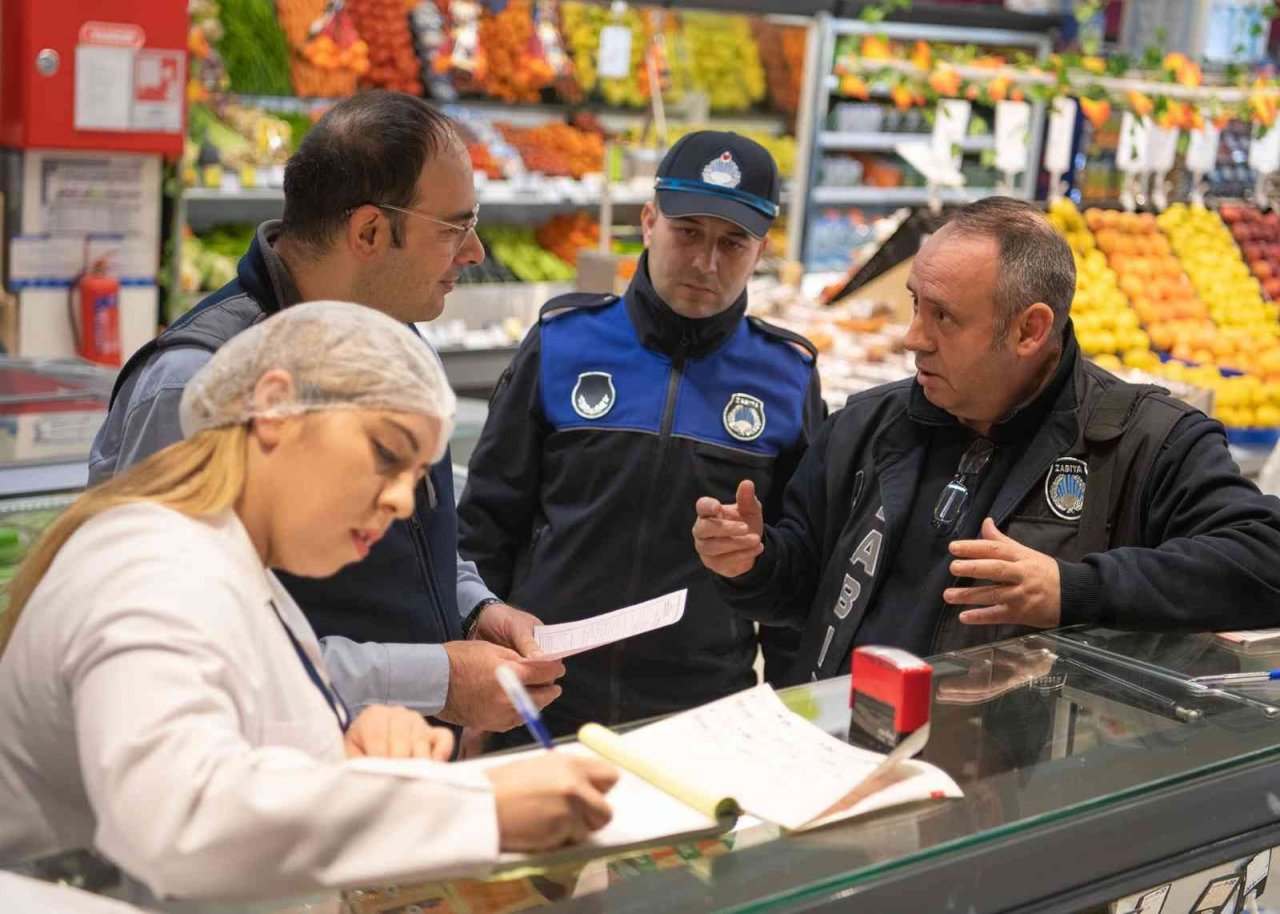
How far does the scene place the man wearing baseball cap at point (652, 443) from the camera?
125 inches

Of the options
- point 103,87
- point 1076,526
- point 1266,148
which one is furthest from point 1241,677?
point 1266,148

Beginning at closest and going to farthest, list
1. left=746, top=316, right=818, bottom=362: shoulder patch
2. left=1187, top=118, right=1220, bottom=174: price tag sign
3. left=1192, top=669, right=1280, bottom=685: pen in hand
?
left=1192, top=669, right=1280, bottom=685: pen in hand < left=746, top=316, right=818, bottom=362: shoulder patch < left=1187, top=118, right=1220, bottom=174: price tag sign

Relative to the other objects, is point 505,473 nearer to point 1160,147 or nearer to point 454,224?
point 454,224

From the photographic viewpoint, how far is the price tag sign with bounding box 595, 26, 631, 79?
8.30 meters

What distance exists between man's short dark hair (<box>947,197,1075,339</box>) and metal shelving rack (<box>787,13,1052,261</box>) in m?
5.95

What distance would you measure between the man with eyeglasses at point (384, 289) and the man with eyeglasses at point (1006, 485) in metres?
0.48

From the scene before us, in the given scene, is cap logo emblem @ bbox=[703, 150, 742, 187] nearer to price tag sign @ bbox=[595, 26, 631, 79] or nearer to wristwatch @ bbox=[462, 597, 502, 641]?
wristwatch @ bbox=[462, 597, 502, 641]

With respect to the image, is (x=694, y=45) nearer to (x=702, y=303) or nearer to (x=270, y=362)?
(x=702, y=303)

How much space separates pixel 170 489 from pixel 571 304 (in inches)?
80.5

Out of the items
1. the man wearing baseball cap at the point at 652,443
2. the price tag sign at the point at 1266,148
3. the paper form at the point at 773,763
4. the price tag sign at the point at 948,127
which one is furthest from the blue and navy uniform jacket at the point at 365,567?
the price tag sign at the point at 1266,148

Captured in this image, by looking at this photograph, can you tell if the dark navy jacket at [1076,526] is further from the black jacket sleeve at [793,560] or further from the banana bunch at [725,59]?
the banana bunch at [725,59]

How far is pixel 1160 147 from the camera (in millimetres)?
7449

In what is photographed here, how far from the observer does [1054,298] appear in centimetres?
258

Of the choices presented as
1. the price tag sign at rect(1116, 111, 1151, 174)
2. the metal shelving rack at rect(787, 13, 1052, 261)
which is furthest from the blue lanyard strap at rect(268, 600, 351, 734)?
the metal shelving rack at rect(787, 13, 1052, 261)
